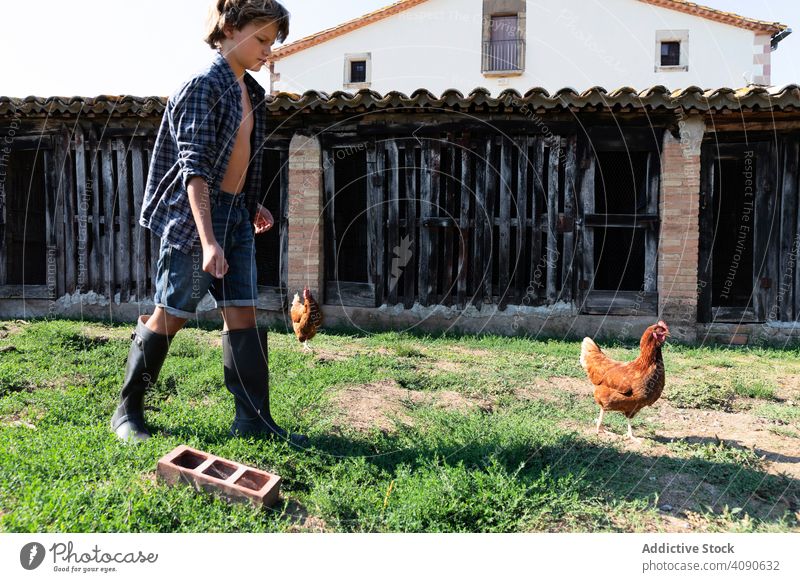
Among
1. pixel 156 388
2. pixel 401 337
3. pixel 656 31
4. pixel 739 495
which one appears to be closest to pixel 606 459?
pixel 739 495

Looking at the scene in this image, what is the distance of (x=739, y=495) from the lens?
2.57m

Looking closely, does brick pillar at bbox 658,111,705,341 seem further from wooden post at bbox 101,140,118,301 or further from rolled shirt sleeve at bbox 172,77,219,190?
wooden post at bbox 101,140,118,301

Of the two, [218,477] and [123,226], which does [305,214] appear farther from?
[218,477]

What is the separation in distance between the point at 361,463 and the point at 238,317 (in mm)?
1010

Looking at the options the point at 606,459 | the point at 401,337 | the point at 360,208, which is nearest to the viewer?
the point at 606,459

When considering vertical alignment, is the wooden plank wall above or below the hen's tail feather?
above

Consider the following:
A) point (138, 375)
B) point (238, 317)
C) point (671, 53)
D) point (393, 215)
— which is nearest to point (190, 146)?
point (238, 317)

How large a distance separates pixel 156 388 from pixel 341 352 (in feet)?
7.53

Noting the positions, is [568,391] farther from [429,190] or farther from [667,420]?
[429,190]

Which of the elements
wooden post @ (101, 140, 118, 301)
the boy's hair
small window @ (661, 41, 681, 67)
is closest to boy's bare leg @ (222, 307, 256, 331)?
the boy's hair

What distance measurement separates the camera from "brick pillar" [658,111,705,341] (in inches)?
277

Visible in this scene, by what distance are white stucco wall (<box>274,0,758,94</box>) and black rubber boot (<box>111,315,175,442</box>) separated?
50.7 ft

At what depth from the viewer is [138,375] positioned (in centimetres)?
278
